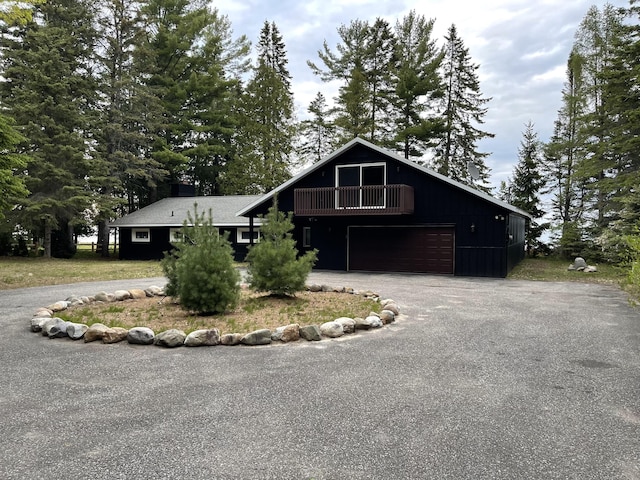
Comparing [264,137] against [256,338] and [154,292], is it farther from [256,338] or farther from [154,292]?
[256,338]

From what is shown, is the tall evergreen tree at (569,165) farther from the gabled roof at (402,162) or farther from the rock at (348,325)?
the rock at (348,325)

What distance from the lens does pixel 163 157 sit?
28422 mm

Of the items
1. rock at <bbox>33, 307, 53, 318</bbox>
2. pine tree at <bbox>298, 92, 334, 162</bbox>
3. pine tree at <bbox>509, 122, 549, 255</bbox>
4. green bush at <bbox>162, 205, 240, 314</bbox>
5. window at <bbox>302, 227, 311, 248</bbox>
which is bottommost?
rock at <bbox>33, 307, 53, 318</bbox>

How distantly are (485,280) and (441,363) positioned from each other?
1023cm

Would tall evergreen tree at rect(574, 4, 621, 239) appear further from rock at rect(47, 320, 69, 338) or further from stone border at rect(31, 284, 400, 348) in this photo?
rock at rect(47, 320, 69, 338)

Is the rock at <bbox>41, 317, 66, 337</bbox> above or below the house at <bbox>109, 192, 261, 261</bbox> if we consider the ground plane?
below

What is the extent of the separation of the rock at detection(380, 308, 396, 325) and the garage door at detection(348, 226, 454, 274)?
9.59 metres

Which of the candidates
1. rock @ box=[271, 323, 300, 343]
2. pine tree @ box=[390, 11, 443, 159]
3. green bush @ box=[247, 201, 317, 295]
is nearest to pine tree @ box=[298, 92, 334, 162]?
pine tree @ box=[390, 11, 443, 159]

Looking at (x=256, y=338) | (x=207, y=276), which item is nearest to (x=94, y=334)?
(x=207, y=276)

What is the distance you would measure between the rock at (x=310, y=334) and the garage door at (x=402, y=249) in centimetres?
1138

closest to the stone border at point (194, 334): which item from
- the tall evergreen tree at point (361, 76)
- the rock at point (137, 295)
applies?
the rock at point (137, 295)

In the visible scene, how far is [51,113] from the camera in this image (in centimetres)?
2250

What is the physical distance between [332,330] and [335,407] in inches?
100

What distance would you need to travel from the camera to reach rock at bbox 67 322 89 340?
5.98m
